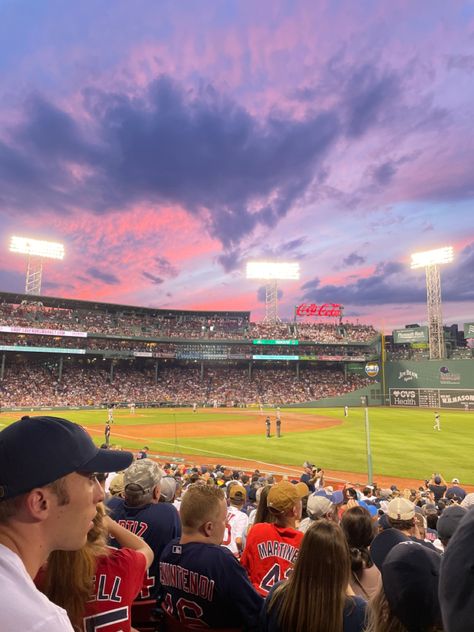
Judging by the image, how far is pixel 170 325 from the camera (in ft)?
274

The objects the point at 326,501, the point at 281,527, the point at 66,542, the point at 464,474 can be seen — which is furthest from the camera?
the point at 464,474

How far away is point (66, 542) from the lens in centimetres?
209

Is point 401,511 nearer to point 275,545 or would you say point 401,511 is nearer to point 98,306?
point 275,545

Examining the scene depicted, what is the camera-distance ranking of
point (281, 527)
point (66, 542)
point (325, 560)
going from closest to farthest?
point (66, 542) → point (325, 560) → point (281, 527)

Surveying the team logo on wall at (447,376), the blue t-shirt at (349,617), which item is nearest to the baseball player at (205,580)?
the blue t-shirt at (349,617)

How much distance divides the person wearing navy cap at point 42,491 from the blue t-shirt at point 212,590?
60.7 inches

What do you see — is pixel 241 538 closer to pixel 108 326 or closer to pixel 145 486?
pixel 145 486

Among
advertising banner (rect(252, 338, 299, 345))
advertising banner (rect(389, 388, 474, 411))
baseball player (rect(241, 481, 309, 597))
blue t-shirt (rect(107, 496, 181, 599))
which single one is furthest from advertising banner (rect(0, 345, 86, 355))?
baseball player (rect(241, 481, 309, 597))

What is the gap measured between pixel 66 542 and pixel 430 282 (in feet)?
246

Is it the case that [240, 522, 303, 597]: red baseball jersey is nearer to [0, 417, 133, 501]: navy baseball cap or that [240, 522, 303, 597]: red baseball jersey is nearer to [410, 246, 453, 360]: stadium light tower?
[0, 417, 133, 501]: navy baseball cap

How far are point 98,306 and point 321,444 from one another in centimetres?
5642

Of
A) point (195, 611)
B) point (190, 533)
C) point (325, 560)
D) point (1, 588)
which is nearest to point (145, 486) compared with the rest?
point (190, 533)

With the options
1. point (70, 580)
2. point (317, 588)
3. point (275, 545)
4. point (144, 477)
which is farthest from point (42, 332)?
point (317, 588)

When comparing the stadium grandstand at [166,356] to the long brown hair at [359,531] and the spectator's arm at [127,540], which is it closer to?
the long brown hair at [359,531]
